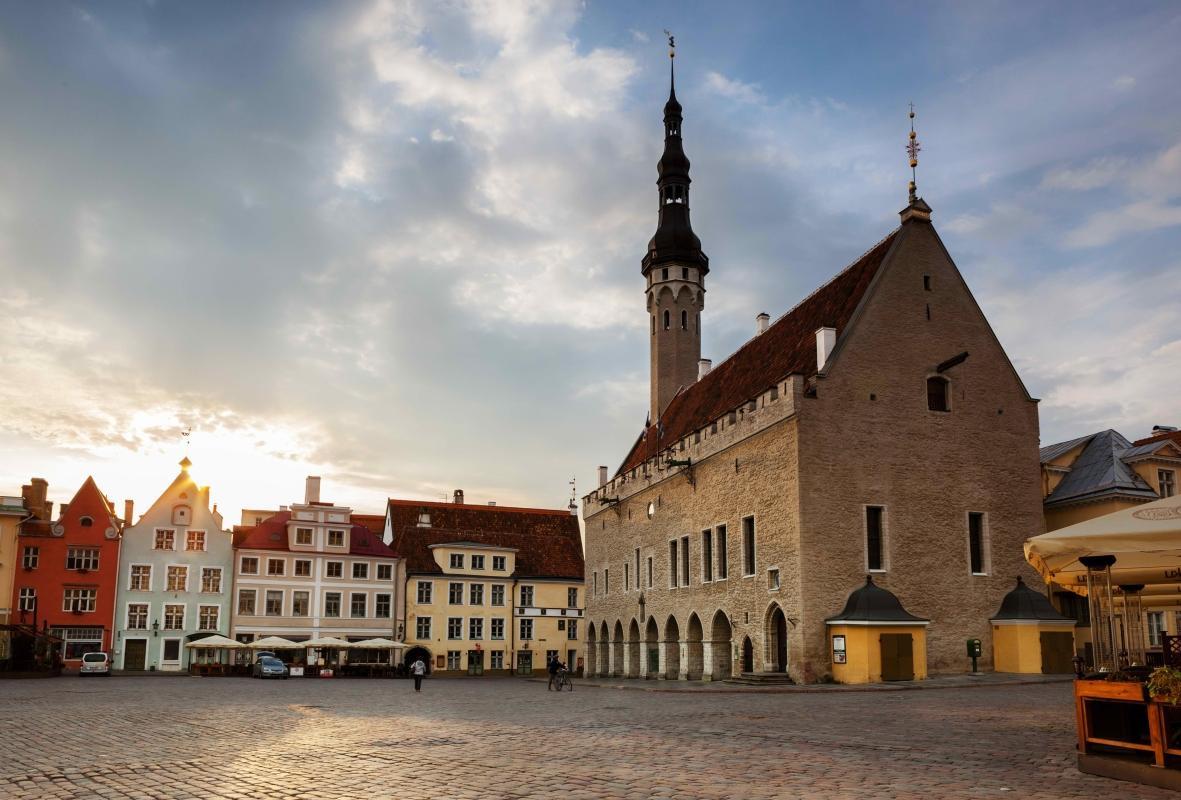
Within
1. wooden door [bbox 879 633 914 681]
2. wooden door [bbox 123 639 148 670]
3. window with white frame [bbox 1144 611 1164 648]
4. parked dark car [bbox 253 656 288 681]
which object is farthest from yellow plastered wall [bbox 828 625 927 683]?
wooden door [bbox 123 639 148 670]

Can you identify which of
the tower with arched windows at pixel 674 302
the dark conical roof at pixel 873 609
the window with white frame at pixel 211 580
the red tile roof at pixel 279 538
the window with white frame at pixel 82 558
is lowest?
the dark conical roof at pixel 873 609

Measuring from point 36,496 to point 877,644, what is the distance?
46.2 m

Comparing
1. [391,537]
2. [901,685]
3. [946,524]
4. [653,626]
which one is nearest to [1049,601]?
[946,524]

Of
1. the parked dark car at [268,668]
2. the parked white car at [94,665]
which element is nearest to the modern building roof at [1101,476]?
the parked dark car at [268,668]

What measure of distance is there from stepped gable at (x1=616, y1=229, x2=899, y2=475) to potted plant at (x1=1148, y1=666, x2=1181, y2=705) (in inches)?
912

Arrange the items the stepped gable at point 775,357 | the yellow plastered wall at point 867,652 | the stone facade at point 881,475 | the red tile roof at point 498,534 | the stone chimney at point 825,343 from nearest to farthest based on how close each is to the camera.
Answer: the yellow plastered wall at point 867,652, the stone facade at point 881,475, the stone chimney at point 825,343, the stepped gable at point 775,357, the red tile roof at point 498,534

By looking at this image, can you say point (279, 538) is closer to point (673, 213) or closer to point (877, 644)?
point (673, 213)

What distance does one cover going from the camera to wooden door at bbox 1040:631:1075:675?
31531 millimetres

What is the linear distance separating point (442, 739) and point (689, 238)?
46.0m

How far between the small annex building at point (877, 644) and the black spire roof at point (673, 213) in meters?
30.2

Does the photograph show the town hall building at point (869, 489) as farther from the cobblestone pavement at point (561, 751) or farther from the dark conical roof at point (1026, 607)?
the cobblestone pavement at point (561, 751)

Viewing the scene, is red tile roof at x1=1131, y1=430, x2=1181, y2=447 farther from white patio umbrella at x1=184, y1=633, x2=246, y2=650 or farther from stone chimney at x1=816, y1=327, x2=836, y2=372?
white patio umbrella at x1=184, y1=633, x2=246, y2=650

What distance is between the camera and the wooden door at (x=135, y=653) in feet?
172

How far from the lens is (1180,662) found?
10.9 m
